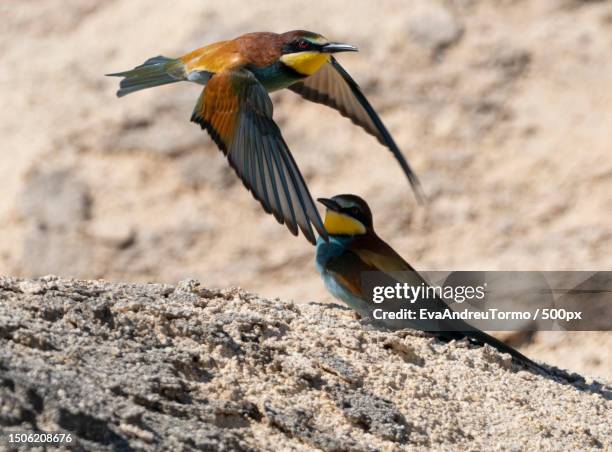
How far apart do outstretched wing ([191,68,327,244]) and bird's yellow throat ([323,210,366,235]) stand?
13.9 inches

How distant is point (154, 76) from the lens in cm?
480

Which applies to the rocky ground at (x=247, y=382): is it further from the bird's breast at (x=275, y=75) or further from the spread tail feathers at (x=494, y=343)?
the bird's breast at (x=275, y=75)

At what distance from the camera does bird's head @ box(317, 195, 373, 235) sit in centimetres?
435

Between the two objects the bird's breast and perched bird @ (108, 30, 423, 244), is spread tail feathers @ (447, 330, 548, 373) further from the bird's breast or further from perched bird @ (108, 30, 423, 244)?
the bird's breast

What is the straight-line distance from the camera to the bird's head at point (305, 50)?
14.9ft

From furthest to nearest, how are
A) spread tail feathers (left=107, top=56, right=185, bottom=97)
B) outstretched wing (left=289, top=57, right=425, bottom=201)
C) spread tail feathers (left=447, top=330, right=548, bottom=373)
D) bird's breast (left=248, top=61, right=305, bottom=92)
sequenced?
outstretched wing (left=289, top=57, right=425, bottom=201) → spread tail feathers (left=107, top=56, right=185, bottom=97) → bird's breast (left=248, top=61, right=305, bottom=92) → spread tail feathers (left=447, top=330, right=548, bottom=373)

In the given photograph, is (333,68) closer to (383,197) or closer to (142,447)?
(383,197)

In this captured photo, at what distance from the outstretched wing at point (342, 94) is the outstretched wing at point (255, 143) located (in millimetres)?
653

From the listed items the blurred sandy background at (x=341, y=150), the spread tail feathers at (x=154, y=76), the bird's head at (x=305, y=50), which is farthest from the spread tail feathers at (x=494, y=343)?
the blurred sandy background at (x=341, y=150)

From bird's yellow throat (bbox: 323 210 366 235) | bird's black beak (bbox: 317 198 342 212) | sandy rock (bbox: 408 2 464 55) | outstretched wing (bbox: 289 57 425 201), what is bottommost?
bird's yellow throat (bbox: 323 210 366 235)

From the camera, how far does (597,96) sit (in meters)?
6.91

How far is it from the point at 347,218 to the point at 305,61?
59 cm

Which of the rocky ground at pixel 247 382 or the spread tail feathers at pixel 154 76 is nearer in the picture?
the rocky ground at pixel 247 382

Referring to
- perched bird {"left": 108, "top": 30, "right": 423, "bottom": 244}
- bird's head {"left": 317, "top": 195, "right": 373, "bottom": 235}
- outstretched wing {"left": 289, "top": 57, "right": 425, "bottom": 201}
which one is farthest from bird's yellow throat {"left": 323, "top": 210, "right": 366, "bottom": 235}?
outstretched wing {"left": 289, "top": 57, "right": 425, "bottom": 201}
